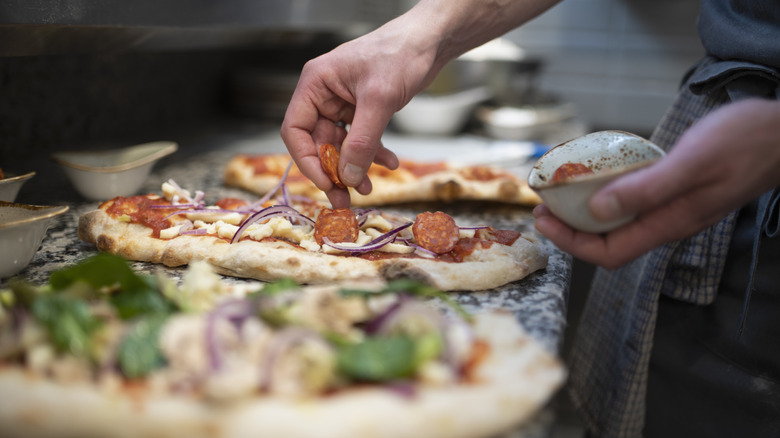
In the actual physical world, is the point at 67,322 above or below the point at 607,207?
below

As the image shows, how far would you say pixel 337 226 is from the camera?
175cm

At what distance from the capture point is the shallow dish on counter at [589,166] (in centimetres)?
137

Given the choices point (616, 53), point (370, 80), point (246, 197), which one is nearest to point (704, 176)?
point (370, 80)

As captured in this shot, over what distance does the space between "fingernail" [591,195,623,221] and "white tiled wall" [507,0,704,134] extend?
4208mm

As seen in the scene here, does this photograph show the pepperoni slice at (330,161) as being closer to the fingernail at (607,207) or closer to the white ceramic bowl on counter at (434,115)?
the fingernail at (607,207)

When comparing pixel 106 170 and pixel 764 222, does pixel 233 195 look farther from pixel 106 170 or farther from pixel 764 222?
pixel 764 222

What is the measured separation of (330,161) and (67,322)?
3.34 ft

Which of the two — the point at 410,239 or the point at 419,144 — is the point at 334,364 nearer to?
the point at 410,239

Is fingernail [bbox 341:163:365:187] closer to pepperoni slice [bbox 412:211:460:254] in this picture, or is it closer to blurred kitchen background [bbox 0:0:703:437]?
pepperoni slice [bbox 412:211:460:254]

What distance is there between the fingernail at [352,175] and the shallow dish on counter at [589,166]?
0.51 metres

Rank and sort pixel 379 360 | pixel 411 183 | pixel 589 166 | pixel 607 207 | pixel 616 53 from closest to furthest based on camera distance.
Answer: pixel 379 360 → pixel 607 207 → pixel 589 166 → pixel 411 183 → pixel 616 53

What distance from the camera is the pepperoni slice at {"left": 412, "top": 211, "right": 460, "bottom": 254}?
1.70 meters

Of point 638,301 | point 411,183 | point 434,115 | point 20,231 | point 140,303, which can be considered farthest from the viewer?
point 434,115

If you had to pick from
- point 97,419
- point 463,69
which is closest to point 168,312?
point 97,419
